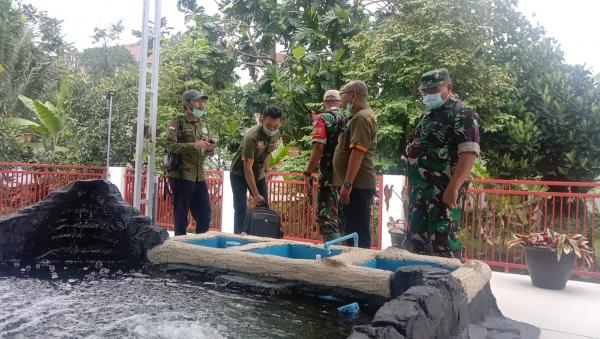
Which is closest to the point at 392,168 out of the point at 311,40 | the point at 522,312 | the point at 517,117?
the point at 517,117

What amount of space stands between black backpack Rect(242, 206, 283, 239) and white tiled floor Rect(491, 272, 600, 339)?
198 centimetres

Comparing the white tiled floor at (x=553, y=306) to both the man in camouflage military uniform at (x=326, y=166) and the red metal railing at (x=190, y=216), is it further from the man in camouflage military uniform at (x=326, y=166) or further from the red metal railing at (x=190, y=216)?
the red metal railing at (x=190, y=216)

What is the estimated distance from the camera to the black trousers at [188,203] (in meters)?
4.62

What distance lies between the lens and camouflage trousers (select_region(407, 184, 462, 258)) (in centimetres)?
299

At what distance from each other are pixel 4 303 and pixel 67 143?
12.8 meters

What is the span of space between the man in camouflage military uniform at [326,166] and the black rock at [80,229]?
1374 millimetres

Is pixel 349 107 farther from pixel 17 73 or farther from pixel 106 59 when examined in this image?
pixel 106 59

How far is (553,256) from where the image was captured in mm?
4262

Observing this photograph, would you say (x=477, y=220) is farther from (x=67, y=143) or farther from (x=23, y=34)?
(x=23, y=34)

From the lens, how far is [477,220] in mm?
5562

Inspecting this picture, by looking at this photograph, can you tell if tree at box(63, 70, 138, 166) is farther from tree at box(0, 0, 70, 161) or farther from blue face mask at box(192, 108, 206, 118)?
blue face mask at box(192, 108, 206, 118)

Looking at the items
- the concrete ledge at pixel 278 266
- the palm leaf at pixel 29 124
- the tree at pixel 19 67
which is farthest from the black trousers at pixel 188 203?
the tree at pixel 19 67

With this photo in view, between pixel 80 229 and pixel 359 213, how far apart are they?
219 cm

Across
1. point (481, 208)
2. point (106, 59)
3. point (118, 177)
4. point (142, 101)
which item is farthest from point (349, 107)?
point (106, 59)
